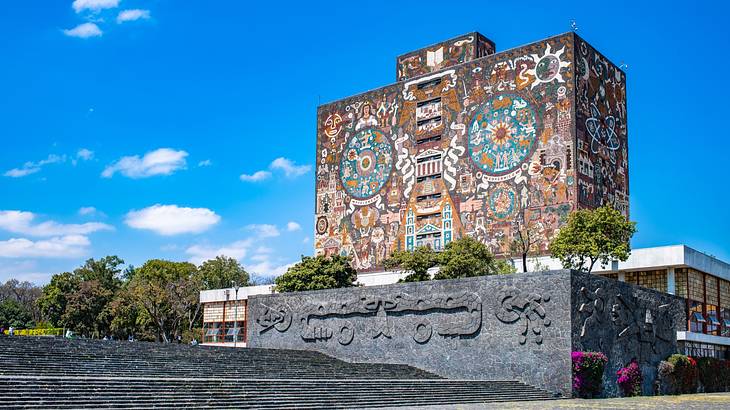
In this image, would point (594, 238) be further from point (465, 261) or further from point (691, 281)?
point (465, 261)

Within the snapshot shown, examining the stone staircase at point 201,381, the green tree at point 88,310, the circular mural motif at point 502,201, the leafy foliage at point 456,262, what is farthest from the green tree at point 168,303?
the stone staircase at point 201,381

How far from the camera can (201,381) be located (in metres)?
14.3

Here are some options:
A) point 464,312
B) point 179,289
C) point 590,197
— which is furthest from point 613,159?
point 179,289

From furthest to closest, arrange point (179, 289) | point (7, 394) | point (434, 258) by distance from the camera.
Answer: point (179, 289) < point (434, 258) < point (7, 394)

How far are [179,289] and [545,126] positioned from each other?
72.8ft

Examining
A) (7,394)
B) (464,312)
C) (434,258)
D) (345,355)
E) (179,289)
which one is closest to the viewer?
(7,394)

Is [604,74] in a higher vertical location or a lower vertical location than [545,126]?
higher

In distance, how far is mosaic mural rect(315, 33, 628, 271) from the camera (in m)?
34.4

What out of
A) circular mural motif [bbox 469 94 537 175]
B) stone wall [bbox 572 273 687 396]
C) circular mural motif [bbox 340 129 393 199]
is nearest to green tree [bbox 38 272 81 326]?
circular mural motif [bbox 340 129 393 199]

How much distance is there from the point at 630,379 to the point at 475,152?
53.9 feet

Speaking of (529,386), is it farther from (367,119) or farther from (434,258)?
(367,119)

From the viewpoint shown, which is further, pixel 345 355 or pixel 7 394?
pixel 345 355

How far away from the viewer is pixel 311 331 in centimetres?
2567

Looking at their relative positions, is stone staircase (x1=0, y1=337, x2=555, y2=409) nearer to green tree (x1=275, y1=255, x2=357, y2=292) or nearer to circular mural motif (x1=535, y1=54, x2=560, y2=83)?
green tree (x1=275, y1=255, x2=357, y2=292)
